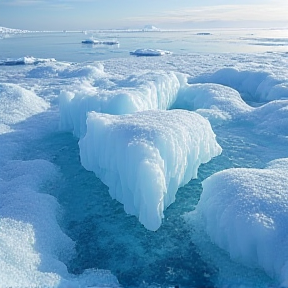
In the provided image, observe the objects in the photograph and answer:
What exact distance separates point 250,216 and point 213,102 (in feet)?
27.0

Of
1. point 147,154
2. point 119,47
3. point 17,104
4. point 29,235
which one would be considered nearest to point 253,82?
point 17,104

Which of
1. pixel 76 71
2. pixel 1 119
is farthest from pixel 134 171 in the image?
pixel 76 71

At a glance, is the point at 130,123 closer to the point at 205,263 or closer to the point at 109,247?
the point at 109,247

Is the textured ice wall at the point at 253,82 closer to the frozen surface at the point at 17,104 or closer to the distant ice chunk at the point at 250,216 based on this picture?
the frozen surface at the point at 17,104

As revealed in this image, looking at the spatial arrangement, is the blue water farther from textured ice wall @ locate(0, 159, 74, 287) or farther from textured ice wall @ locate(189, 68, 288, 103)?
textured ice wall @ locate(0, 159, 74, 287)

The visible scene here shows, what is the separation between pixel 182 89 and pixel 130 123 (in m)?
7.87

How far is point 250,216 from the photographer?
4973mm

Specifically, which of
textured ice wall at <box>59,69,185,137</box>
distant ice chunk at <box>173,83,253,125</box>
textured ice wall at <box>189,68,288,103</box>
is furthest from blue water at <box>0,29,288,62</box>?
textured ice wall at <box>59,69,185,137</box>

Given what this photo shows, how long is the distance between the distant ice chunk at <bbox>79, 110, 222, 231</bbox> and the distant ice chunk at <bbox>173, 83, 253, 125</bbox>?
3.79m

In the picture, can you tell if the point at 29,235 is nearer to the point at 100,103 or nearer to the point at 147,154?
the point at 147,154

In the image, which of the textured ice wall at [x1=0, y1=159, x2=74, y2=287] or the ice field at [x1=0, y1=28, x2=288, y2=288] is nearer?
the textured ice wall at [x1=0, y1=159, x2=74, y2=287]

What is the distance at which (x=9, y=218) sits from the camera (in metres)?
5.68

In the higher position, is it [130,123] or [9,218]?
[130,123]

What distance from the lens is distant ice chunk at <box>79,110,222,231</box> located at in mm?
5715
